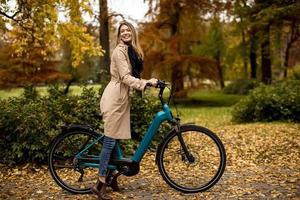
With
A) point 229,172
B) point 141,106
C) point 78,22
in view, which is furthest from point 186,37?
point 229,172

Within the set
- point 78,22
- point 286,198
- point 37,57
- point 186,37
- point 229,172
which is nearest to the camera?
point 286,198

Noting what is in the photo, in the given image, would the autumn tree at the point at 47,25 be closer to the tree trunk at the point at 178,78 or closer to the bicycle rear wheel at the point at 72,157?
the bicycle rear wheel at the point at 72,157

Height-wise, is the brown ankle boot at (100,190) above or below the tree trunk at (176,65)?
below

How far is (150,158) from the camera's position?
22.5 ft

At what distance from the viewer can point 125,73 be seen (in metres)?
4.63

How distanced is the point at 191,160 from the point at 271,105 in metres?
6.40

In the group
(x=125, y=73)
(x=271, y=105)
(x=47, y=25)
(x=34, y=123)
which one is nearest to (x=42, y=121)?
(x=34, y=123)

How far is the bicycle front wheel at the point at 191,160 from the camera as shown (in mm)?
4938

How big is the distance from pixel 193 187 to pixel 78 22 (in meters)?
6.08

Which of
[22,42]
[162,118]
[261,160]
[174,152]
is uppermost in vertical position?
[22,42]

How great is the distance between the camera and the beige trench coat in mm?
4695

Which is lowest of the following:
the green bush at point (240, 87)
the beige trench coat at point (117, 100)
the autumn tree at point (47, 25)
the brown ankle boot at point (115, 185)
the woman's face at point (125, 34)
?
the green bush at point (240, 87)

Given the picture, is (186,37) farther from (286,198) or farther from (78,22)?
(286,198)

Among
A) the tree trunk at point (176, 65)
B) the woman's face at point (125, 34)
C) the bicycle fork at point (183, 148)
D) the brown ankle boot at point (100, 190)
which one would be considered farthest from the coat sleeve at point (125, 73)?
the tree trunk at point (176, 65)
